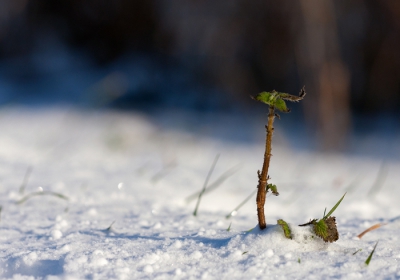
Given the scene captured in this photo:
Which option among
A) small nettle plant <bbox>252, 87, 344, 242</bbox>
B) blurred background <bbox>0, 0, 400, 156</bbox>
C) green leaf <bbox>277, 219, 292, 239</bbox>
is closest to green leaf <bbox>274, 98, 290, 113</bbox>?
small nettle plant <bbox>252, 87, 344, 242</bbox>

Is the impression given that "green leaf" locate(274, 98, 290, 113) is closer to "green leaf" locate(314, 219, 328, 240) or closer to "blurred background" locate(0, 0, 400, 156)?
"green leaf" locate(314, 219, 328, 240)

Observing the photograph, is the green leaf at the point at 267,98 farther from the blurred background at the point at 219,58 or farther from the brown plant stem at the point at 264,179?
the blurred background at the point at 219,58

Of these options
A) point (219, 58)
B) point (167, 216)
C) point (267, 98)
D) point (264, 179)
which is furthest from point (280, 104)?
point (219, 58)

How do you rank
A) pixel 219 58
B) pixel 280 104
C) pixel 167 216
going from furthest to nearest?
pixel 219 58, pixel 167 216, pixel 280 104

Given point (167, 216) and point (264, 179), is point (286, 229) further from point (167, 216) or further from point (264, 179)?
point (167, 216)

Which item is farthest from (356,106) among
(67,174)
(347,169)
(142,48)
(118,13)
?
(67,174)
